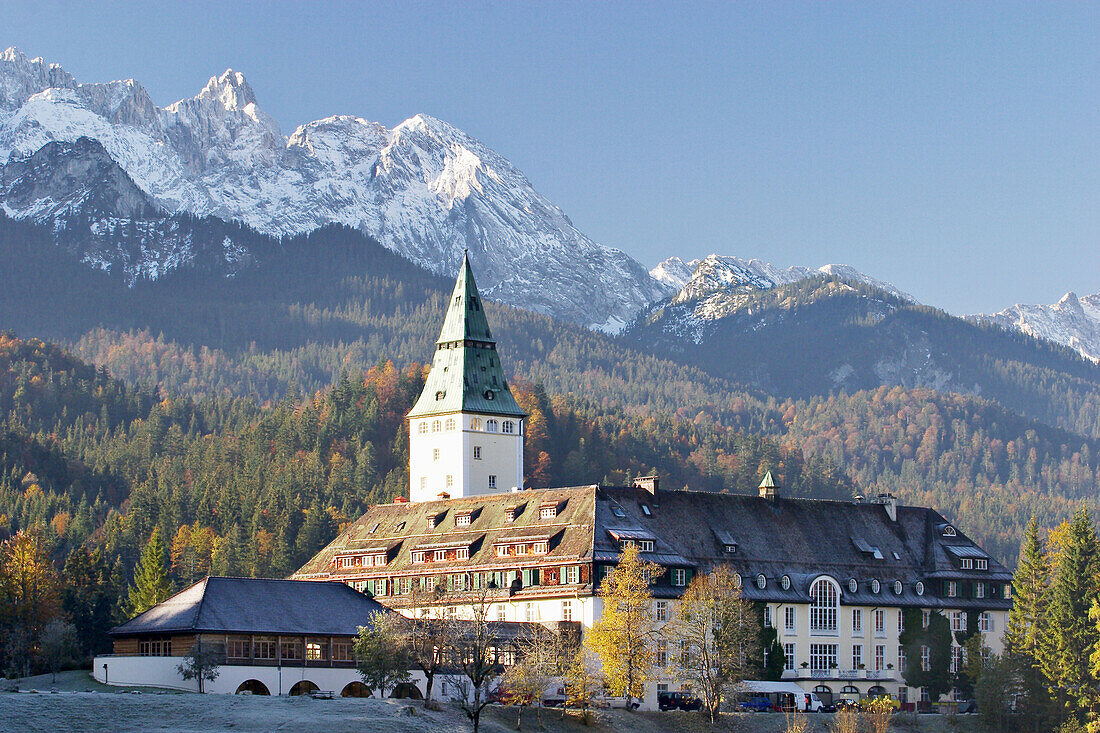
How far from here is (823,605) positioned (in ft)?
487

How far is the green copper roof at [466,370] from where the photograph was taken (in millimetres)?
176375

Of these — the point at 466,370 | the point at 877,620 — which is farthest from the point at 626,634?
the point at 466,370

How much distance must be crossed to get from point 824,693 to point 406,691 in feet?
118

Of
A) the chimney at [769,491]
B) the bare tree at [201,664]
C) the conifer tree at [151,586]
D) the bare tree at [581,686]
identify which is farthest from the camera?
the conifer tree at [151,586]

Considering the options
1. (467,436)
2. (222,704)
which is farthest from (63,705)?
(467,436)

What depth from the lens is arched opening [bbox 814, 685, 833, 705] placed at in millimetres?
144613

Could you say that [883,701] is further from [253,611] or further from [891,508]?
[253,611]

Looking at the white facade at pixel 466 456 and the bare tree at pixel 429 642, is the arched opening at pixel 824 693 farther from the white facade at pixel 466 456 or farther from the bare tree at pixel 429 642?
the white facade at pixel 466 456

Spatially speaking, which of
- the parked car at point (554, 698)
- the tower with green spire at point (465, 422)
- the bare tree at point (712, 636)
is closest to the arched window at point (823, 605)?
the bare tree at point (712, 636)

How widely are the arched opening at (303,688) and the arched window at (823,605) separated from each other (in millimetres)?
41102

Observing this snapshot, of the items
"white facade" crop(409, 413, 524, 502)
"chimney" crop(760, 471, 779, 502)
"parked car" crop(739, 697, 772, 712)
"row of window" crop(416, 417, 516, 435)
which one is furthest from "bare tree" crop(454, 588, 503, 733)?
"row of window" crop(416, 417, 516, 435)

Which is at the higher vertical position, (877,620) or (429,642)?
(877,620)

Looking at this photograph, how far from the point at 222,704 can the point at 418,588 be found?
4195 centimetres

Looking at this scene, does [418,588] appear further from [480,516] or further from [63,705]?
[63,705]
